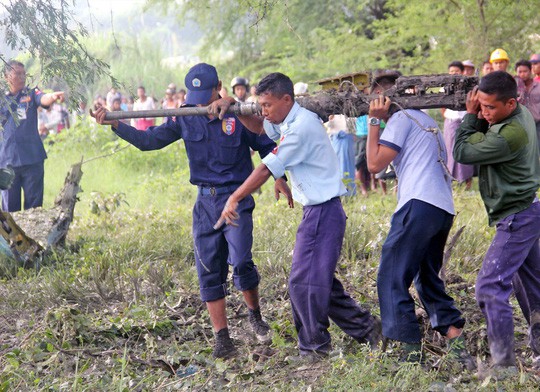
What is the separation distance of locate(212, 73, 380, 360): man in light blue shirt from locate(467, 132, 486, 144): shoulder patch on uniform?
94 centimetres

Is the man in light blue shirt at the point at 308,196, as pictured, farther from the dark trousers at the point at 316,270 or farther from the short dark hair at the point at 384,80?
the short dark hair at the point at 384,80

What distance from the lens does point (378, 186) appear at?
1374cm

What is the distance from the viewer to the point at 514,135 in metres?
4.99

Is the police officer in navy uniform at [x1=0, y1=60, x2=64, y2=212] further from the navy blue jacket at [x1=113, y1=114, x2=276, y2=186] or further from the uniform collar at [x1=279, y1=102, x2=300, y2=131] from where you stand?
the uniform collar at [x1=279, y1=102, x2=300, y2=131]

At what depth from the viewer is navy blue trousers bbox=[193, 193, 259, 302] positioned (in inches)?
240

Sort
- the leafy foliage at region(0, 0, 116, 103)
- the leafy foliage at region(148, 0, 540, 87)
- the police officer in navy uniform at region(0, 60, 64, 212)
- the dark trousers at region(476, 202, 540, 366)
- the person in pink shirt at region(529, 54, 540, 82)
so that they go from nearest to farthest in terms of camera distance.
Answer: the dark trousers at region(476, 202, 540, 366), the leafy foliage at region(0, 0, 116, 103), the police officer in navy uniform at region(0, 60, 64, 212), the person in pink shirt at region(529, 54, 540, 82), the leafy foliage at region(148, 0, 540, 87)

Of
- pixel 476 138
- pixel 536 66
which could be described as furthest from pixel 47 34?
pixel 536 66

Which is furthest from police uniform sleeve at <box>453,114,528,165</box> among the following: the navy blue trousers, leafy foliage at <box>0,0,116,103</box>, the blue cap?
leafy foliage at <box>0,0,116,103</box>

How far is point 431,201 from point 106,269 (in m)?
3.72

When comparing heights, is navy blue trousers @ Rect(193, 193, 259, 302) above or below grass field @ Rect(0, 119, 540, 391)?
above

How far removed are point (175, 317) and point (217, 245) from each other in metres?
0.99

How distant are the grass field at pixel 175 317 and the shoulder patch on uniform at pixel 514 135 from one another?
131 centimetres

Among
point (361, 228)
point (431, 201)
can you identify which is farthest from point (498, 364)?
point (361, 228)

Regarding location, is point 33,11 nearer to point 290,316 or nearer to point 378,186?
point 290,316
